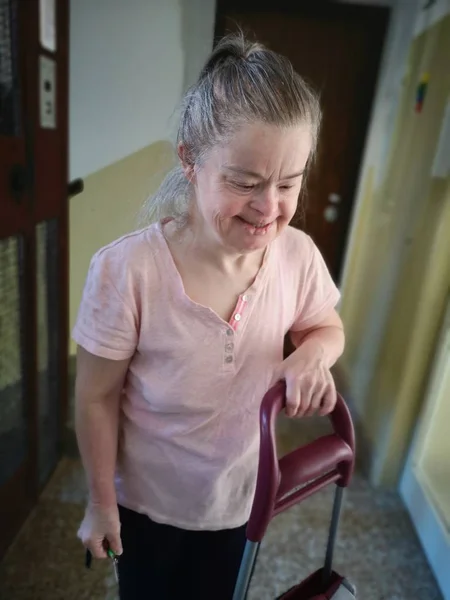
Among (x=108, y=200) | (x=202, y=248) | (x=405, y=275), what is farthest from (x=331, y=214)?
(x=202, y=248)

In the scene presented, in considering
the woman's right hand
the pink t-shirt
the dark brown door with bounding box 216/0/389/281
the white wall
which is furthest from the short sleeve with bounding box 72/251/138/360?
the dark brown door with bounding box 216/0/389/281

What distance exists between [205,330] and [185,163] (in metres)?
0.24

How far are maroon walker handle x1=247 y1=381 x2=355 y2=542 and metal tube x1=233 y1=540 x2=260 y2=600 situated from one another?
0.06 ft

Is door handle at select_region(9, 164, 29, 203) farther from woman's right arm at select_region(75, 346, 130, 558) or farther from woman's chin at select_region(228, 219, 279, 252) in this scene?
woman's chin at select_region(228, 219, 279, 252)

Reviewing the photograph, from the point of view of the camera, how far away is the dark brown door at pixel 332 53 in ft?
8.14

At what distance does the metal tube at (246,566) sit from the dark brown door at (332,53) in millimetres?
2111

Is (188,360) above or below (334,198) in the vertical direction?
above

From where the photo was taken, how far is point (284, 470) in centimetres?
66

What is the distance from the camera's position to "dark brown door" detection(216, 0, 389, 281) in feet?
8.14

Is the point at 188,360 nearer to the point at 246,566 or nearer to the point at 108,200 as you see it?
the point at 246,566

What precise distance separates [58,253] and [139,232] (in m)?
0.97

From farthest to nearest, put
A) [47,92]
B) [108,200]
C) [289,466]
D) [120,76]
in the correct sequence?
[108,200] → [120,76] → [47,92] → [289,466]

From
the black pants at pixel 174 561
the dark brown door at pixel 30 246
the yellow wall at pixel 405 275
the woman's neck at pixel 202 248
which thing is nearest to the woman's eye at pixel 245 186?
the woman's neck at pixel 202 248

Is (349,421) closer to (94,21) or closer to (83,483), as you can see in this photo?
(83,483)
